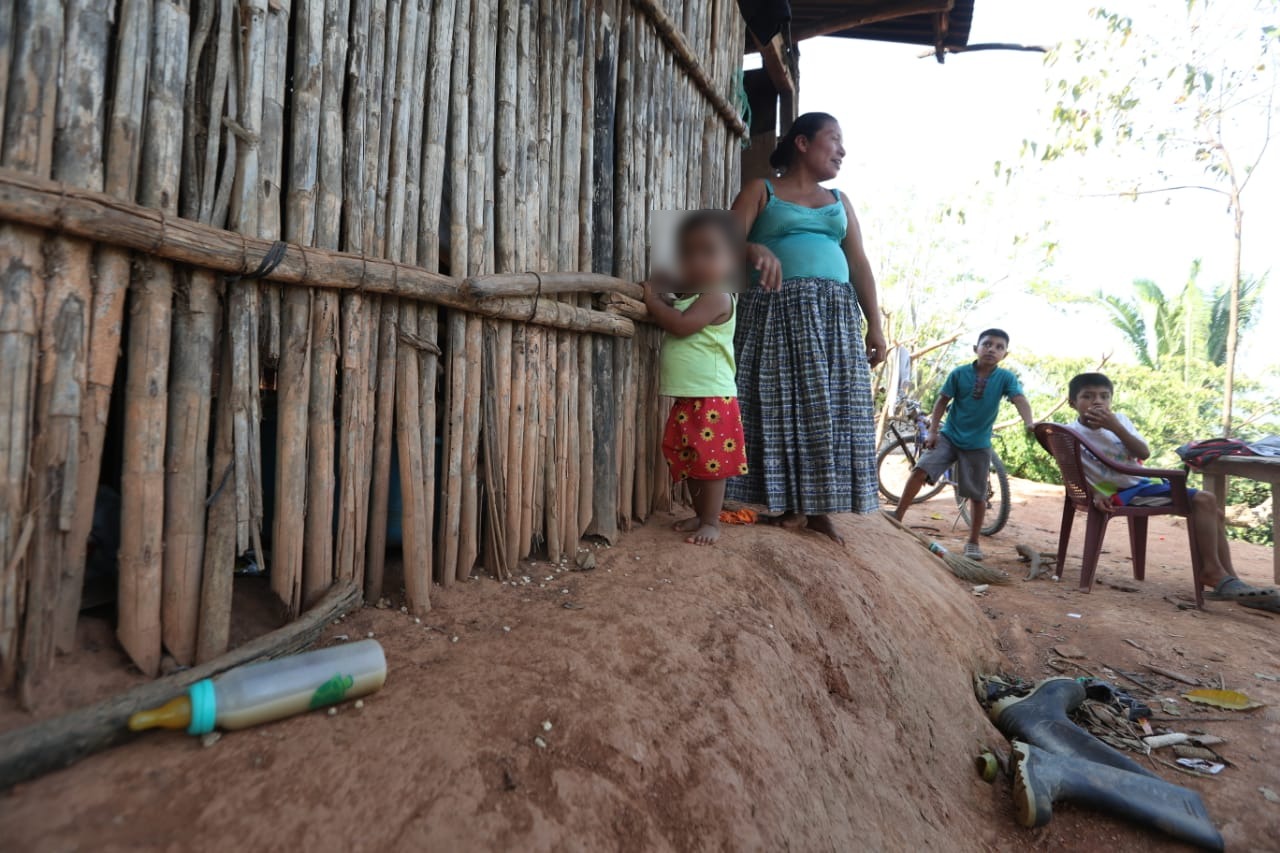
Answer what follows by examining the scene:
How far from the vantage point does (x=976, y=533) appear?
5.41 metres

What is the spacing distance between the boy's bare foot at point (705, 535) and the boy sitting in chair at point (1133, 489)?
3.25 m

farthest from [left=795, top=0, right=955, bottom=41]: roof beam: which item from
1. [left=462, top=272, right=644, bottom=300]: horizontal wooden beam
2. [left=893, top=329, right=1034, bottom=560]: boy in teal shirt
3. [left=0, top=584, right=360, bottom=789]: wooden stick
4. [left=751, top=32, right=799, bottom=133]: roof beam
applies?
[left=0, top=584, right=360, bottom=789]: wooden stick

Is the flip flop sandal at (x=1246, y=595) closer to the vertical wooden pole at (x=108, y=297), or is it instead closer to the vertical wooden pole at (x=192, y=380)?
the vertical wooden pole at (x=192, y=380)

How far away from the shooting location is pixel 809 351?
9.68 feet

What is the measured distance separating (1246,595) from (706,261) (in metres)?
4.13

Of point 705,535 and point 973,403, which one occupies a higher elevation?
point 973,403

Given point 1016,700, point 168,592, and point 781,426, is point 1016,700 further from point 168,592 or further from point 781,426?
point 168,592

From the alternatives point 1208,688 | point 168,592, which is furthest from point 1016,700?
point 168,592

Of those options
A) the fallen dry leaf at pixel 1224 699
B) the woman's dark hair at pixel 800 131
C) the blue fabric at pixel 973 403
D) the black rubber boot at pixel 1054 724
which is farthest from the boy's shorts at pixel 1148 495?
the woman's dark hair at pixel 800 131

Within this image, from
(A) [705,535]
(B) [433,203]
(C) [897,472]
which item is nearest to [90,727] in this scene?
(B) [433,203]

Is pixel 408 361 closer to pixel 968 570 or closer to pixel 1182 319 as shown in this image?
pixel 968 570

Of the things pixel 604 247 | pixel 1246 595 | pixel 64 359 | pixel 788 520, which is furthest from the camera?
pixel 1246 595

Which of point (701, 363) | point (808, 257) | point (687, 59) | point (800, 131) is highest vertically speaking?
point (687, 59)

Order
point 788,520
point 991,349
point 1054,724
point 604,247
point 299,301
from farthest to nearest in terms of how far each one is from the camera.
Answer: point 991,349
point 788,520
point 604,247
point 1054,724
point 299,301
